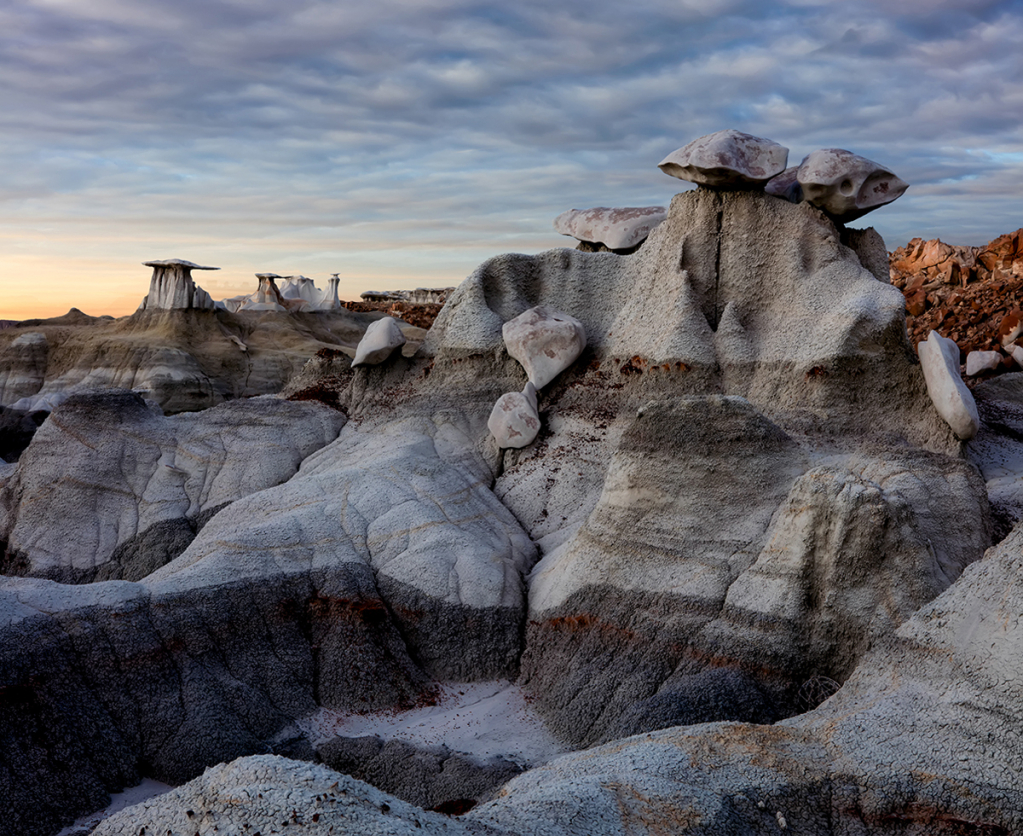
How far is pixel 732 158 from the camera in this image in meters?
12.5

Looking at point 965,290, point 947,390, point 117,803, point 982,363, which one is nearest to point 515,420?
point 947,390

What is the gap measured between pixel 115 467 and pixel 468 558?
6336 mm

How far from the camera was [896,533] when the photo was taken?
8203 millimetres

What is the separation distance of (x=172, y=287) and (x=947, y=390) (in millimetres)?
26608

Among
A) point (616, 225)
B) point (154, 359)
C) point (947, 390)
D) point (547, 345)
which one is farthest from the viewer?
point (154, 359)

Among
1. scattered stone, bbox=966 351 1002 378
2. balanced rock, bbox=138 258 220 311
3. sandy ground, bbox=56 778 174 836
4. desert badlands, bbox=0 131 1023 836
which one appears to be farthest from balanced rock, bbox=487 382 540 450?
balanced rock, bbox=138 258 220 311

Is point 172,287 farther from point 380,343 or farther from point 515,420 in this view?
point 515,420

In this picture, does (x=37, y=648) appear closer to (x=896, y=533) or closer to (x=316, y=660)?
(x=316, y=660)

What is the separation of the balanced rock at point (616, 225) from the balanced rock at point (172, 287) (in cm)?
1867

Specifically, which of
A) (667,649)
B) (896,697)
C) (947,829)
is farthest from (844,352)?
(947,829)

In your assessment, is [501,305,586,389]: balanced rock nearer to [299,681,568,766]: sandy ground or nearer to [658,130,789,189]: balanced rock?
[658,130,789,189]: balanced rock

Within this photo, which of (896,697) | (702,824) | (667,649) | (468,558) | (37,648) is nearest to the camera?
(702,824)

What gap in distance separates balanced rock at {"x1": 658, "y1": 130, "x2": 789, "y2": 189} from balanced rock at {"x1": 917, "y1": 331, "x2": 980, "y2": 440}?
3119 mm

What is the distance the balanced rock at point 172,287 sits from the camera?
31.1 metres
